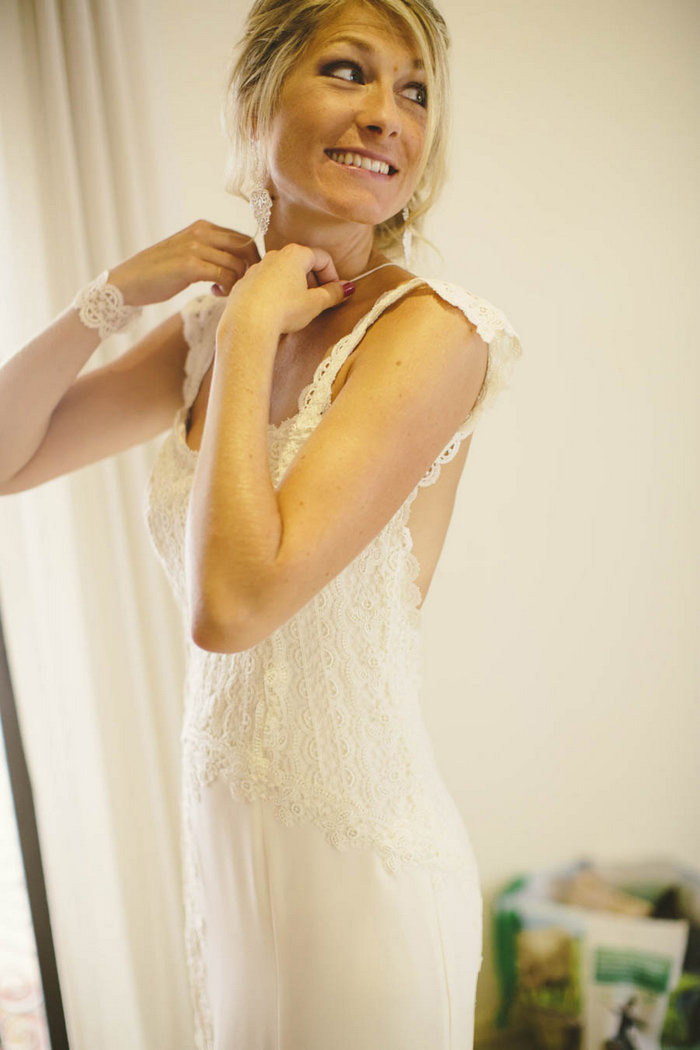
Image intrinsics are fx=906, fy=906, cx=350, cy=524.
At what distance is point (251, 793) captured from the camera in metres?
1.14

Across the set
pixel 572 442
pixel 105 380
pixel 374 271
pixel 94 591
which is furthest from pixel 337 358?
pixel 572 442

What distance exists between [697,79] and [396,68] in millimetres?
1432

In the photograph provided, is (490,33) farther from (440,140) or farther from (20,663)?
(20,663)

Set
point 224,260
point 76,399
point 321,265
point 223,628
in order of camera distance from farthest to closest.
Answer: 1. point 76,399
2. point 224,260
3. point 321,265
4. point 223,628

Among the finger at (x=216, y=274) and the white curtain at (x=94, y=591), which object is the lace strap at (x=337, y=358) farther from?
the white curtain at (x=94, y=591)

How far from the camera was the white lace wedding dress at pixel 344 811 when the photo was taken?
1.11 meters

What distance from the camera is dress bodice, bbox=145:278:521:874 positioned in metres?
1.10

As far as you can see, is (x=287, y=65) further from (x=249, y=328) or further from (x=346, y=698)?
(x=346, y=698)

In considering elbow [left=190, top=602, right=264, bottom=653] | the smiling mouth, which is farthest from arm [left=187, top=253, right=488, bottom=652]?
the smiling mouth

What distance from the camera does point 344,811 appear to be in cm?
111

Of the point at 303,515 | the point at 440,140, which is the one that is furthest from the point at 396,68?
the point at 303,515

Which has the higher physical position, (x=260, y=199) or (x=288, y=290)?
(x=260, y=199)

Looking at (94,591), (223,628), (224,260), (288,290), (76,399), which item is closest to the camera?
(223,628)

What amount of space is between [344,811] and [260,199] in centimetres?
84
